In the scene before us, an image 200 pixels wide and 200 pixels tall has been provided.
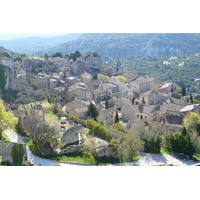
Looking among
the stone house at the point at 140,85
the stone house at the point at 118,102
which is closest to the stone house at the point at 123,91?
the stone house at the point at 140,85

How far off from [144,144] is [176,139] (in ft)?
5.16

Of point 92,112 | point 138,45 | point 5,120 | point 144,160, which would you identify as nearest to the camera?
point 5,120

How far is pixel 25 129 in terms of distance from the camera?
12.2 m

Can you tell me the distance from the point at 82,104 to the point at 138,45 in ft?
280

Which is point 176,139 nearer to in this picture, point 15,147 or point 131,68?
point 15,147

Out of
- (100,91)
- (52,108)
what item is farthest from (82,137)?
(100,91)

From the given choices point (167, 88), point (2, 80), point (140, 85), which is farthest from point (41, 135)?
point (167, 88)

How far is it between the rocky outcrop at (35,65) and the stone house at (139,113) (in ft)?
42.7

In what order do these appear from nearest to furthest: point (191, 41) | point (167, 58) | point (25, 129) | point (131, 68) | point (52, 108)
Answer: point (25, 129)
point (52, 108)
point (131, 68)
point (167, 58)
point (191, 41)

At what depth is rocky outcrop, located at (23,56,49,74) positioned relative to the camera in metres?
30.2

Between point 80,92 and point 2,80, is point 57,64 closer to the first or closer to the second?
point 80,92

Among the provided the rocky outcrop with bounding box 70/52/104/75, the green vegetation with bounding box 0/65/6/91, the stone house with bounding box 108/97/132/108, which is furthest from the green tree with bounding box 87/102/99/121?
the rocky outcrop with bounding box 70/52/104/75

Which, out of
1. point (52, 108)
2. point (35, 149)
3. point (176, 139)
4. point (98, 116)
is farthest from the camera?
point (98, 116)

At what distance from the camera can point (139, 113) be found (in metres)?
22.0
